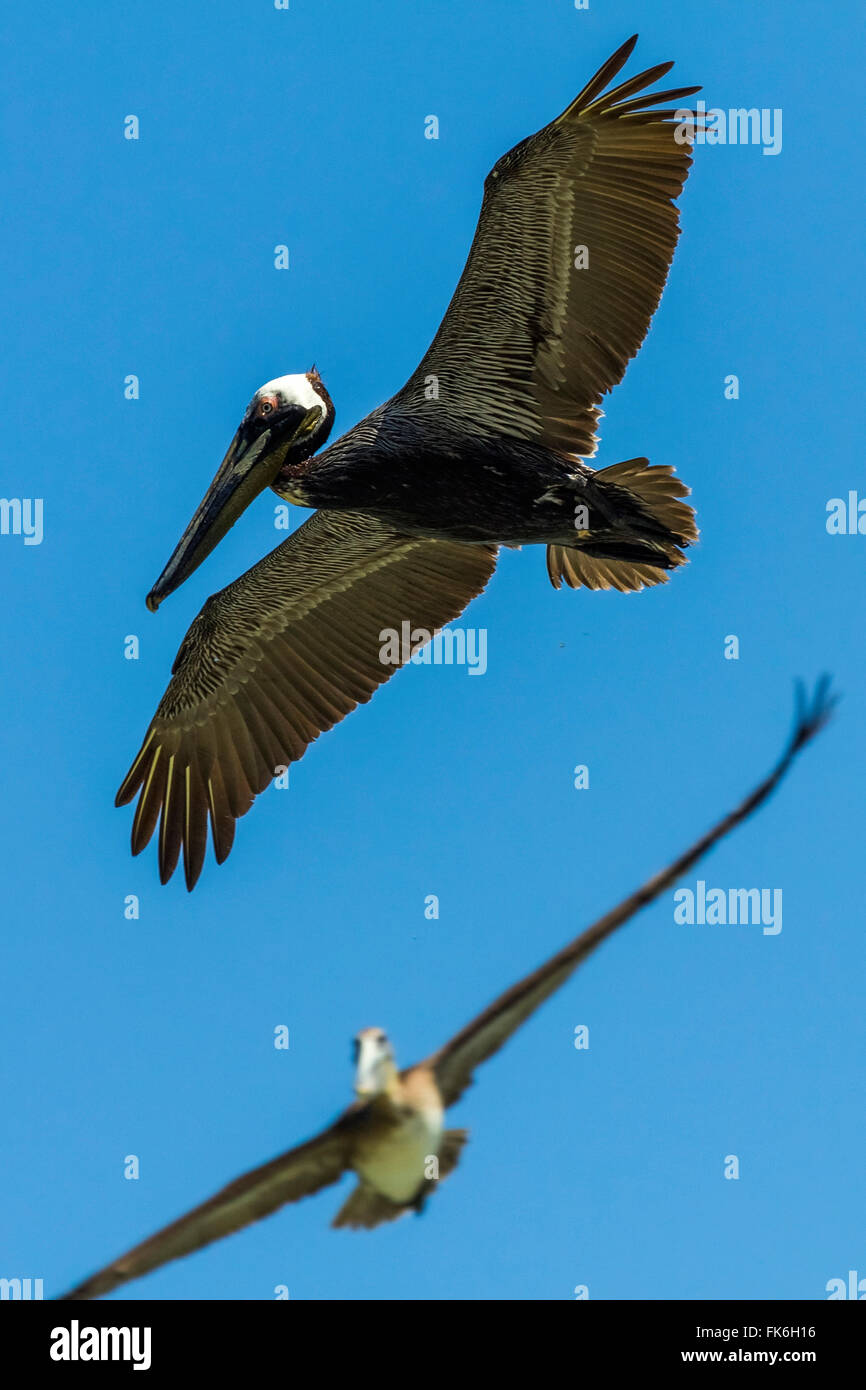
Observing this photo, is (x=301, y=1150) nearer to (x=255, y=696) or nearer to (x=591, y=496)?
(x=591, y=496)

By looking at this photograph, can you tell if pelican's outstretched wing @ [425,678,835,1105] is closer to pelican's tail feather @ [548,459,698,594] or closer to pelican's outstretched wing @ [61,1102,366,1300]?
pelican's outstretched wing @ [61,1102,366,1300]

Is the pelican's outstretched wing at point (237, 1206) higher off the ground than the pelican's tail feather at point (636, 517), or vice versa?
the pelican's tail feather at point (636, 517)

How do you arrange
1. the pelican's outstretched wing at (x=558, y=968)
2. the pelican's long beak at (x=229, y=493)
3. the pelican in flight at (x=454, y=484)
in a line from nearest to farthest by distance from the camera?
the pelican's outstretched wing at (x=558, y=968) < the pelican in flight at (x=454, y=484) < the pelican's long beak at (x=229, y=493)

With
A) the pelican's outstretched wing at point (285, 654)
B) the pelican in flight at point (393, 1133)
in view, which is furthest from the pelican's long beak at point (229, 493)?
the pelican in flight at point (393, 1133)

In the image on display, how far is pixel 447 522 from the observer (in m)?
10.6

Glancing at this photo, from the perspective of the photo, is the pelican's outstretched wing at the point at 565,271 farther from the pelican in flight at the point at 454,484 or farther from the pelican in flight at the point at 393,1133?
the pelican in flight at the point at 393,1133

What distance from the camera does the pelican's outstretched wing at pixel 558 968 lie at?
4.39 metres

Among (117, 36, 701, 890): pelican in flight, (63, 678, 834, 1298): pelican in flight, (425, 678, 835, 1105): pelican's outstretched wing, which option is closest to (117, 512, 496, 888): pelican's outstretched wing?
(117, 36, 701, 890): pelican in flight

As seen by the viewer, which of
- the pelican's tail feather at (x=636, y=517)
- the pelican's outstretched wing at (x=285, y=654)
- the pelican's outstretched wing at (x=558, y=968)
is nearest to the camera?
the pelican's outstretched wing at (x=558, y=968)

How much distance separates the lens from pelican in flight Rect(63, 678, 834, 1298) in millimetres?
4617

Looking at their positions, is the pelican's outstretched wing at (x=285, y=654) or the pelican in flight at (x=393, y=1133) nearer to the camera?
the pelican in flight at (x=393, y=1133)

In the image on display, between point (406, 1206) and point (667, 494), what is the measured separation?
5.21 m

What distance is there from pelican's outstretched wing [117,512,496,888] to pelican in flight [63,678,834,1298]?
5387 mm
